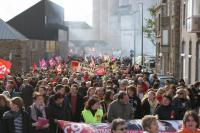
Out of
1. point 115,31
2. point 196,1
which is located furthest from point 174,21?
point 115,31

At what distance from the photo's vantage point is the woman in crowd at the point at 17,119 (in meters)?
9.46

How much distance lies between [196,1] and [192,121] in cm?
2532

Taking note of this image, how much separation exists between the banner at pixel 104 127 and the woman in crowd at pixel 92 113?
21 cm

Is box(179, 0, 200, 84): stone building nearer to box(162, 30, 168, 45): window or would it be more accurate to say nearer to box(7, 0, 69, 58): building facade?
box(162, 30, 168, 45): window

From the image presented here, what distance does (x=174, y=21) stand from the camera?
41.4 meters

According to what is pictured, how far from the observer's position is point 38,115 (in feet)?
33.7

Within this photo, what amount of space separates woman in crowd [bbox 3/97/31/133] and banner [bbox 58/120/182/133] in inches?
43.7

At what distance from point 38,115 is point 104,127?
1343 mm

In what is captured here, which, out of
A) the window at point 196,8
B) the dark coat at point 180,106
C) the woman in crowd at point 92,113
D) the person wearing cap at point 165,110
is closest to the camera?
the woman in crowd at point 92,113

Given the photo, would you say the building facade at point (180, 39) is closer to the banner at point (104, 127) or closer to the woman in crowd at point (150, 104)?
the woman in crowd at point (150, 104)

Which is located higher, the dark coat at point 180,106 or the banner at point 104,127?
the dark coat at point 180,106

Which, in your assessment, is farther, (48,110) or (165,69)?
(165,69)

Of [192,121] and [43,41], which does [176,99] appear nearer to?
[192,121]

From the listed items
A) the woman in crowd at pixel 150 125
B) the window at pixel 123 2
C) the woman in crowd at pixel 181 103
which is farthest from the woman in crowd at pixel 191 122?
the window at pixel 123 2
